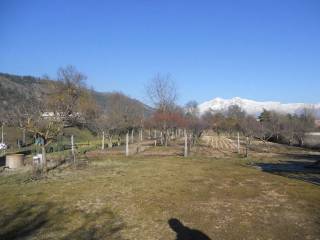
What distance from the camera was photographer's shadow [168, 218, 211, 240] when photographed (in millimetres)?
9320

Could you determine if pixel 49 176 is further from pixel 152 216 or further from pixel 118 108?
pixel 118 108

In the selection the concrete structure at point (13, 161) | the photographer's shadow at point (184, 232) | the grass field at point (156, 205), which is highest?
the concrete structure at point (13, 161)

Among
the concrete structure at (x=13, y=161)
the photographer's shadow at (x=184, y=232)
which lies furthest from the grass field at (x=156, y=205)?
the concrete structure at (x=13, y=161)

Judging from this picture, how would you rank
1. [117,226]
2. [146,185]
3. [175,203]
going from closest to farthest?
[117,226] → [175,203] → [146,185]

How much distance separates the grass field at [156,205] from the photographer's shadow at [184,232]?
5 centimetres

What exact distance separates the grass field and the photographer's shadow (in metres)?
0.05

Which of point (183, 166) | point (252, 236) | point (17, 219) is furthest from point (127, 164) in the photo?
point (252, 236)

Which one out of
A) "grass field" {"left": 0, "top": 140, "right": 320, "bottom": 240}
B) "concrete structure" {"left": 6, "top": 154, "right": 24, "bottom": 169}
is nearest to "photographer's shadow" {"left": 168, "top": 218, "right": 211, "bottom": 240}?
"grass field" {"left": 0, "top": 140, "right": 320, "bottom": 240}

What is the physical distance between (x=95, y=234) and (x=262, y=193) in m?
7.18

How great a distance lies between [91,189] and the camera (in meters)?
15.1

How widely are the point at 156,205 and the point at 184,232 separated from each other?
2.93 m

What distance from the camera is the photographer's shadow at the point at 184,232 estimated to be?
30.6 ft

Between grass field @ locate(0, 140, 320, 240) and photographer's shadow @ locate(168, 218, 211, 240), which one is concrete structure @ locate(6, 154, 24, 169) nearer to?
grass field @ locate(0, 140, 320, 240)

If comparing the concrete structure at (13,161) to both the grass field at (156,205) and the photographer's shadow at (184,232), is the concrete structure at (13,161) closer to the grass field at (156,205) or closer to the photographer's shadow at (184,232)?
the grass field at (156,205)
